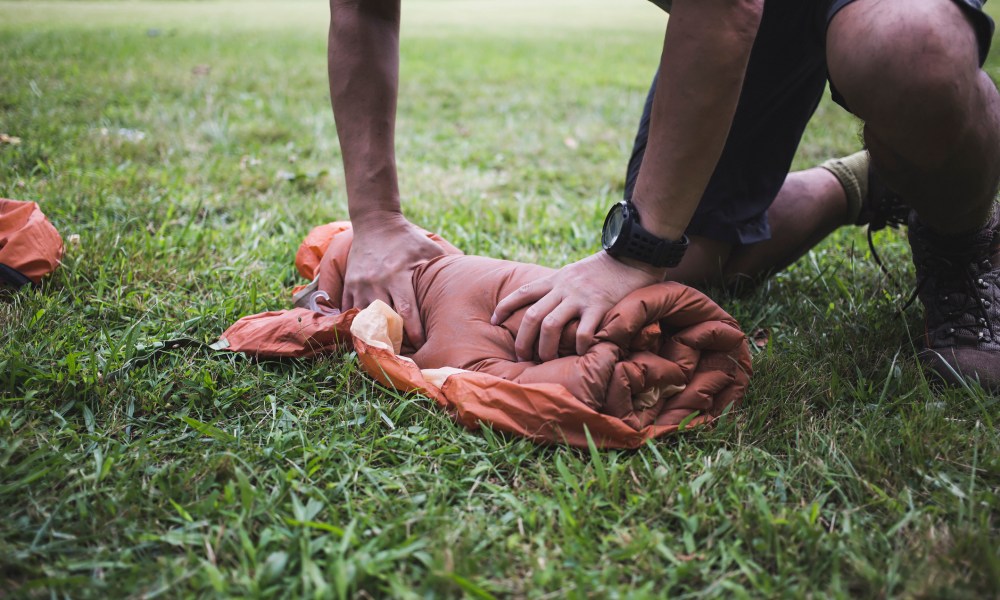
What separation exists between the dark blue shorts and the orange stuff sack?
161cm

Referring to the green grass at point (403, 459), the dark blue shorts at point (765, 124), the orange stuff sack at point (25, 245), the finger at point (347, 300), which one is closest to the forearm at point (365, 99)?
the finger at point (347, 300)

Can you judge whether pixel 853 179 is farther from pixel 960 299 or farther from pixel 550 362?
Answer: pixel 550 362

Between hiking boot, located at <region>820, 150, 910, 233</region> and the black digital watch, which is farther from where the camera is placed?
hiking boot, located at <region>820, 150, 910, 233</region>

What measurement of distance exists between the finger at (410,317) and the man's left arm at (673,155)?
0.80 feet

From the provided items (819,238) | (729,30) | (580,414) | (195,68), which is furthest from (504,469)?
(195,68)

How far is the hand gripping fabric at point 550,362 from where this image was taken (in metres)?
1.33

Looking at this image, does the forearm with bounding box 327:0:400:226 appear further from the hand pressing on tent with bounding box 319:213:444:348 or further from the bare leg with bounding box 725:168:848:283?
the bare leg with bounding box 725:168:848:283

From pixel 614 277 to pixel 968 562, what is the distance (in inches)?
29.3

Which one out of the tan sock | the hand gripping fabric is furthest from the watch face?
the tan sock

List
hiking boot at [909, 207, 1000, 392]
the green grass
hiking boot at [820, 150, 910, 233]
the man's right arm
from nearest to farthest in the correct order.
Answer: the green grass < hiking boot at [909, 207, 1000, 392] < the man's right arm < hiking boot at [820, 150, 910, 233]

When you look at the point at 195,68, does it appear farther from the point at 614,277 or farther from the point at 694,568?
the point at 694,568

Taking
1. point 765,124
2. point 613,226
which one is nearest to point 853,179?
point 765,124

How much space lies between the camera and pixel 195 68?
5.58m

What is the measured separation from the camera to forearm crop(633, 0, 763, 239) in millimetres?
1235
